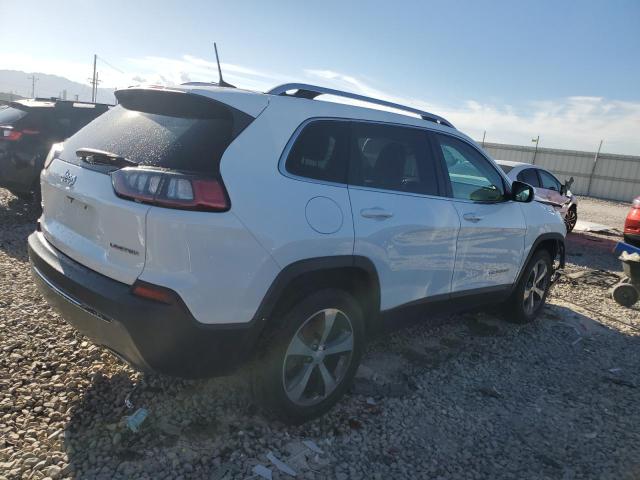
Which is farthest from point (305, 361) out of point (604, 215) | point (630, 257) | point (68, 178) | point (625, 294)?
point (604, 215)

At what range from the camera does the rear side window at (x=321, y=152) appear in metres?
2.65

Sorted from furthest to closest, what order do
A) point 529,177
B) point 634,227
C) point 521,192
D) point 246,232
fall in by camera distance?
1. point 529,177
2. point 634,227
3. point 521,192
4. point 246,232

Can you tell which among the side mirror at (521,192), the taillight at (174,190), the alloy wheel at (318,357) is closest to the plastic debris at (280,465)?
the alloy wheel at (318,357)

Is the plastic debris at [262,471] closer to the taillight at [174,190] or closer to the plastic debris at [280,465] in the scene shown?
the plastic debris at [280,465]

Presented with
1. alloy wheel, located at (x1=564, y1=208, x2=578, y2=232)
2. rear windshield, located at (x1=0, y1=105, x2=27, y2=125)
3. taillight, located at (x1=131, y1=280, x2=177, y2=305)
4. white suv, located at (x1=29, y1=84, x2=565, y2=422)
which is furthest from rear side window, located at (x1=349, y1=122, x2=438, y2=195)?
alloy wheel, located at (x1=564, y1=208, x2=578, y2=232)

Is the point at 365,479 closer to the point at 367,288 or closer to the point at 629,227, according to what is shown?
the point at 367,288

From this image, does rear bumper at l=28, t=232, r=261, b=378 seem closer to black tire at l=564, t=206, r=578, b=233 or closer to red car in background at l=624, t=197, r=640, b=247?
red car in background at l=624, t=197, r=640, b=247

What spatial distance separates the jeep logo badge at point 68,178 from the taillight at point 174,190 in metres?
0.51

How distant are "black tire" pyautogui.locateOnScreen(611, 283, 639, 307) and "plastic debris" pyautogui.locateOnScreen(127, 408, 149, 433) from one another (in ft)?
18.7

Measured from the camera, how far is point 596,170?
2914cm

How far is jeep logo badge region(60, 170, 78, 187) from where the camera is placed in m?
2.63

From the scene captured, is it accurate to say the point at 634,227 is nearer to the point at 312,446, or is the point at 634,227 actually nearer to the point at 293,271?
the point at 312,446

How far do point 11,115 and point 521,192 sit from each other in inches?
275

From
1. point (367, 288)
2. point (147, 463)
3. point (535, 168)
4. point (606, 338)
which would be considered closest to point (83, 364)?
point (147, 463)
